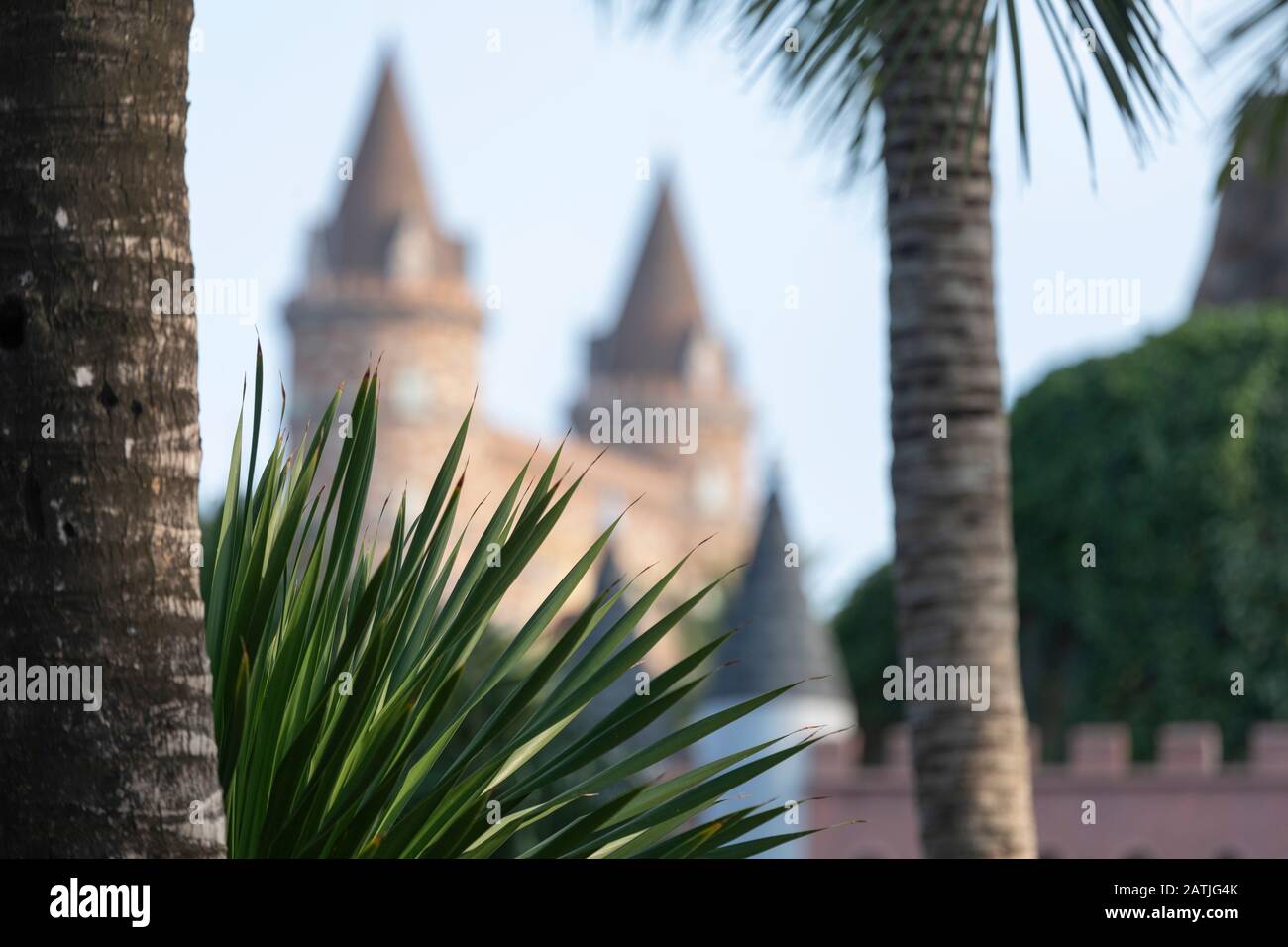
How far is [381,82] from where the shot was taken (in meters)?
68.2

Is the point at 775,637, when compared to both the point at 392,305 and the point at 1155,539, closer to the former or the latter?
the point at 1155,539

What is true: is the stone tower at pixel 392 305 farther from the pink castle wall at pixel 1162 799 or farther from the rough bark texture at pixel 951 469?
the rough bark texture at pixel 951 469

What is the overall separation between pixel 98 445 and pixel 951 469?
3.48 meters

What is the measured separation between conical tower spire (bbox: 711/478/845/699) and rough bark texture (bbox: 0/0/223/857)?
16165mm

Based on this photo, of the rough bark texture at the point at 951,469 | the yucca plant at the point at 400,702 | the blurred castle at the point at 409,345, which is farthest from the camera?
the blurred castle at the point at 409,345

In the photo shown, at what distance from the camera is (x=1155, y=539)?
20.3 meters

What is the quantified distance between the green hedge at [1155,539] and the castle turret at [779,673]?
6.25ft

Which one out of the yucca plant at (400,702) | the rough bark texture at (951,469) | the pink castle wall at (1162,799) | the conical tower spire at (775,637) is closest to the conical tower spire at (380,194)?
the conical tower spire at (775,637)

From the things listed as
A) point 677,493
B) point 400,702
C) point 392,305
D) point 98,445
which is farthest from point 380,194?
point 98,445

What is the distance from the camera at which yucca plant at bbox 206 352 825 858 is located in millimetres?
3408

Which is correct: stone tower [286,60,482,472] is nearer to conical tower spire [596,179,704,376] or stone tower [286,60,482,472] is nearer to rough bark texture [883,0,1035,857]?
conical tower spire [596,179,704,376]

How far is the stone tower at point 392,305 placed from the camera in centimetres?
6594

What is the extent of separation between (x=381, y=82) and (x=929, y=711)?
213ft

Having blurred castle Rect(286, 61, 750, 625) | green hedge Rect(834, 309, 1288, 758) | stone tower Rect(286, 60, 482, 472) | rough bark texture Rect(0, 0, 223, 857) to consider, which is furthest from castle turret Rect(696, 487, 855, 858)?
stone tower Rect(286, 60, 482, 472)
